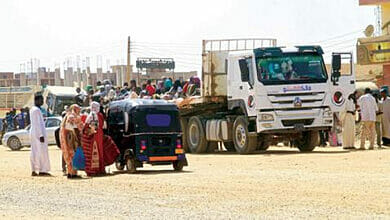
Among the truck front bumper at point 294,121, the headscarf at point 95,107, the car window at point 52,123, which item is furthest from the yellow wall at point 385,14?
the headscarf at point 95,107

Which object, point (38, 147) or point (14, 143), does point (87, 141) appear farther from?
point (14, 143)

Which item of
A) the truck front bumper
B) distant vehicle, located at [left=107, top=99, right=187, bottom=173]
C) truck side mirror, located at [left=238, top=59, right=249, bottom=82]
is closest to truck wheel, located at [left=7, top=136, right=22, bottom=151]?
truck side mirror, located at [left=238, top=59, right=249, bottom=82]

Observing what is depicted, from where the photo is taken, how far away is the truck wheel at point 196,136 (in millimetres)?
32594

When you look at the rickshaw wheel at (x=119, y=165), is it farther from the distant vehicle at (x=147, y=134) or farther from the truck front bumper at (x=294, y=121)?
the truck front bumper at (x=294, y=121)

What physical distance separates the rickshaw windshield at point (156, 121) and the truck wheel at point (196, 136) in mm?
9352

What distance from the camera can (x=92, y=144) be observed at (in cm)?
2239

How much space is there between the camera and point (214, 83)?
32.4 m

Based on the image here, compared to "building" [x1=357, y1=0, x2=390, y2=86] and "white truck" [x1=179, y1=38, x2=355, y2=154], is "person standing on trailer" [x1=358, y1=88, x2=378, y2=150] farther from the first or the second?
"building" [x1=357, y1=0, x2=390, y2=86]

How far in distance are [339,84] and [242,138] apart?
133 inches

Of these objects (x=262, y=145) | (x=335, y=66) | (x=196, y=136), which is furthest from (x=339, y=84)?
(x=196, y=136)

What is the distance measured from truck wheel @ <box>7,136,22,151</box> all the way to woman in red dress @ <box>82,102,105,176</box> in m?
21.1

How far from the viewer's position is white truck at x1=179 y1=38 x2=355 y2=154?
28.9 metres

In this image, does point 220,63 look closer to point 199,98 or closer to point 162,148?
point 199,98

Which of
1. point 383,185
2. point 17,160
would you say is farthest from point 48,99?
point 383,185
